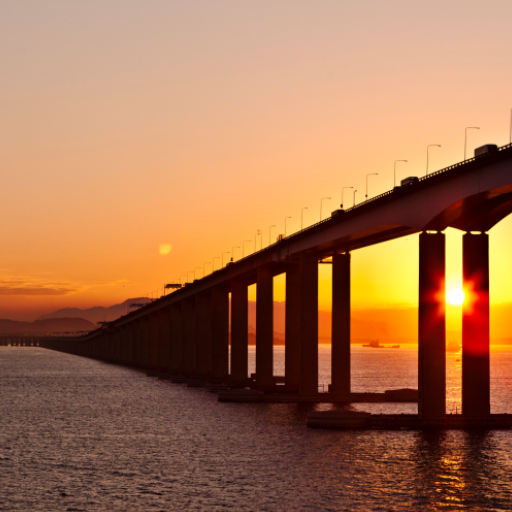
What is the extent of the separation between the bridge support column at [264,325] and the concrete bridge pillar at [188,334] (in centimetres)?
4682

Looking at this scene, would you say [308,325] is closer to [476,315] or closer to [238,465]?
[476,315]

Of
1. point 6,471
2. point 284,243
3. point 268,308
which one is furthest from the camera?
point 268,308

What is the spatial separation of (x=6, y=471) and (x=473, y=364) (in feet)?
130

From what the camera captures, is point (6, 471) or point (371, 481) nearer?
point (371, 481)

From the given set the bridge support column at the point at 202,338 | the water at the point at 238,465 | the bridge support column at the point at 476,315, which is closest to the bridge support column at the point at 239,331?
the bridge support column at the point at 202,338

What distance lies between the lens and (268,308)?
125 meters

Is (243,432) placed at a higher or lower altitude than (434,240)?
lower

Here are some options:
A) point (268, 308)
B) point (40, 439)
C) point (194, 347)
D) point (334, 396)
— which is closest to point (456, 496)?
point (40, 439)

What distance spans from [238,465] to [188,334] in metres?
124

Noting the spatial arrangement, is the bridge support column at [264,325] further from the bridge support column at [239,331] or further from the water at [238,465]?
the water at [238,465]

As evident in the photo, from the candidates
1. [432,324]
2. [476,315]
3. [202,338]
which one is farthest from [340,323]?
[202,338]

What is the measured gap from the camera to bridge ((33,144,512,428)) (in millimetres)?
69438

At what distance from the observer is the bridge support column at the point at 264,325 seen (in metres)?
125

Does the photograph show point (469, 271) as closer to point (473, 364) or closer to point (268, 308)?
point (473, 364)
